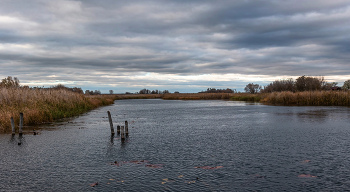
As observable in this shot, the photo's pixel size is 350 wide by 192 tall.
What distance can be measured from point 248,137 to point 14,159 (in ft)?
47.0

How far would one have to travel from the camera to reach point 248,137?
19625mm

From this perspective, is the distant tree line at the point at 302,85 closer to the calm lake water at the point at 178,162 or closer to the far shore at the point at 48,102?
the far shore at the point at 48,102

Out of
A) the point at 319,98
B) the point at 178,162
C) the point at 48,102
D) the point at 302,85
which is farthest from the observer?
the point at 302,85

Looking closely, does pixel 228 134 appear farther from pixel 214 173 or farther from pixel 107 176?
pixel 107 176

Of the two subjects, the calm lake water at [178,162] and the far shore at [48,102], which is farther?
the far shore at [48,102]

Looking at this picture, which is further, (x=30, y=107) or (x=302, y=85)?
(x=302, y=85)

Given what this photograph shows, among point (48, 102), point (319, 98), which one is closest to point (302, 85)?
point (319, 98)

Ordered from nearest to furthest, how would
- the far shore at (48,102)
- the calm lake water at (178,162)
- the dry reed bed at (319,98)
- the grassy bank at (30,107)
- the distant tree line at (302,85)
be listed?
1. the calm lake water at (178,162)
2. the grassy bank at (30,107)
3. the far shore at (48,102)
4. the dry reed bed at (319,98)
5. the distant tree line at (302,85)

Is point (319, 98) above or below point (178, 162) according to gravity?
above

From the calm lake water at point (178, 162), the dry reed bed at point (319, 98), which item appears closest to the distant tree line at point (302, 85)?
the dry reed bed at point (319, 98)

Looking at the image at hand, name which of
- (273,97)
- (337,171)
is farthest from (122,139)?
(273,97)

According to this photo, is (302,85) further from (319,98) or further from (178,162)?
(178,162)

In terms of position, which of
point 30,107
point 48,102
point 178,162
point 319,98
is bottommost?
point 178,162

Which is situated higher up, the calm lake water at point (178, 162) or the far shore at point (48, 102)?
the far shore at point (48, 102)
